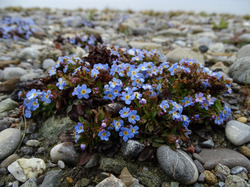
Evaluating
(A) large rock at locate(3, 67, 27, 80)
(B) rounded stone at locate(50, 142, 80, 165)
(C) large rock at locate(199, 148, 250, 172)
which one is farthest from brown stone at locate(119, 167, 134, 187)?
(A) large rock at locate(3, 67, 27, 80)

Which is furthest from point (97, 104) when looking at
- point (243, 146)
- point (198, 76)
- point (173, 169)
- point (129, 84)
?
point (243, 146)

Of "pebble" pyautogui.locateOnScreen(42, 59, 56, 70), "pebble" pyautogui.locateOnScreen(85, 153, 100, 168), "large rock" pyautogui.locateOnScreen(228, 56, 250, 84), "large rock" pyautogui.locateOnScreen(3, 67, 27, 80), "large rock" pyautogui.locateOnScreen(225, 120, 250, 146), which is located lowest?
"pebble" pyautogui.locateOnScreen(85, 153, 100, 168)

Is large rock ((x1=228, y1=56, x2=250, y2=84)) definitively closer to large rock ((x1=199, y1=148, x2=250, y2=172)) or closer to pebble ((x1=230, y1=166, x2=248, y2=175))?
large rock ((x1=199, y1=148, x2=250, y2=172))

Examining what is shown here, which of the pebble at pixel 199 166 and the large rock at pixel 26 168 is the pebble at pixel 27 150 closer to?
the large rock at pixel 26 168

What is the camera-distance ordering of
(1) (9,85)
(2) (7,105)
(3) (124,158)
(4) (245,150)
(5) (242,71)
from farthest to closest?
(1) (9,85) < (5) (242,71) < (2) (7,105) < (4) (245,150) < (3) (124,158)

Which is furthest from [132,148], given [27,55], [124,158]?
[27,55]

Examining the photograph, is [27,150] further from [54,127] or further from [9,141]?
[54,127]

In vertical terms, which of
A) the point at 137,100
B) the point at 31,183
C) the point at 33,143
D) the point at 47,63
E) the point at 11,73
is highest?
the point at 137,100
